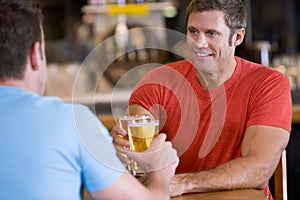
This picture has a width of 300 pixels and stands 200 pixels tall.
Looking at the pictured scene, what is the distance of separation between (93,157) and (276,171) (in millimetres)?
957

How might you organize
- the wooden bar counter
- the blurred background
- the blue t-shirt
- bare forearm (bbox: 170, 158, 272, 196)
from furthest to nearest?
the blurred background, bare forearm (bbox: 170, 158, 272, 196), the wooden bar counter, the blue t-shirt

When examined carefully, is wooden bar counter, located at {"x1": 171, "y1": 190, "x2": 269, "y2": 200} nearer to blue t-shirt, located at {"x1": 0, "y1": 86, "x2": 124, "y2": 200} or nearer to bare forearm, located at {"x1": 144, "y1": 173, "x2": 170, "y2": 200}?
bare forearm, located at {"x1": 144, "y1": 173, "x2": 170, "y2": 200}

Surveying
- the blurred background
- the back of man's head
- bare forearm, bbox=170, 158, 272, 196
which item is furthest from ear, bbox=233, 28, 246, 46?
the blurred background

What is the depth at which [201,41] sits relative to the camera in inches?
84.4

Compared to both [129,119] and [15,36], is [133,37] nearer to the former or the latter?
[129,119]

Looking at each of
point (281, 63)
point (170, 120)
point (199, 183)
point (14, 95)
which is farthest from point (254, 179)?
point (281, 63)

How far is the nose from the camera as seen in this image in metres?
2.14

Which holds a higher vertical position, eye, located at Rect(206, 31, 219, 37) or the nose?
eye, located at Rect(206, 31, 219, 37)

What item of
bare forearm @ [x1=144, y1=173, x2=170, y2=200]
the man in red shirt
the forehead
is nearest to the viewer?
bare forearm @ [x1=144, y1=173, x2=170, y2=200]

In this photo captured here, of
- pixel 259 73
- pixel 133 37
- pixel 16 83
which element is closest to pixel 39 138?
pixel 16 83

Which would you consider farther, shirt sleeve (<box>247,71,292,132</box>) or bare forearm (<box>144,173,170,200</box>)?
shirt sleeve (<box>247,71,292,132</box>)

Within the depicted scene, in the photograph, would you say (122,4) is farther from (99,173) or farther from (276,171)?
(99,173)

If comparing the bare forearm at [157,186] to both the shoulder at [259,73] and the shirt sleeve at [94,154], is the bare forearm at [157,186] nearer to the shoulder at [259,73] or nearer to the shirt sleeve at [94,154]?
the shirt sleeve at [94,154]

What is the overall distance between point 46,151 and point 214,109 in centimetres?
94
